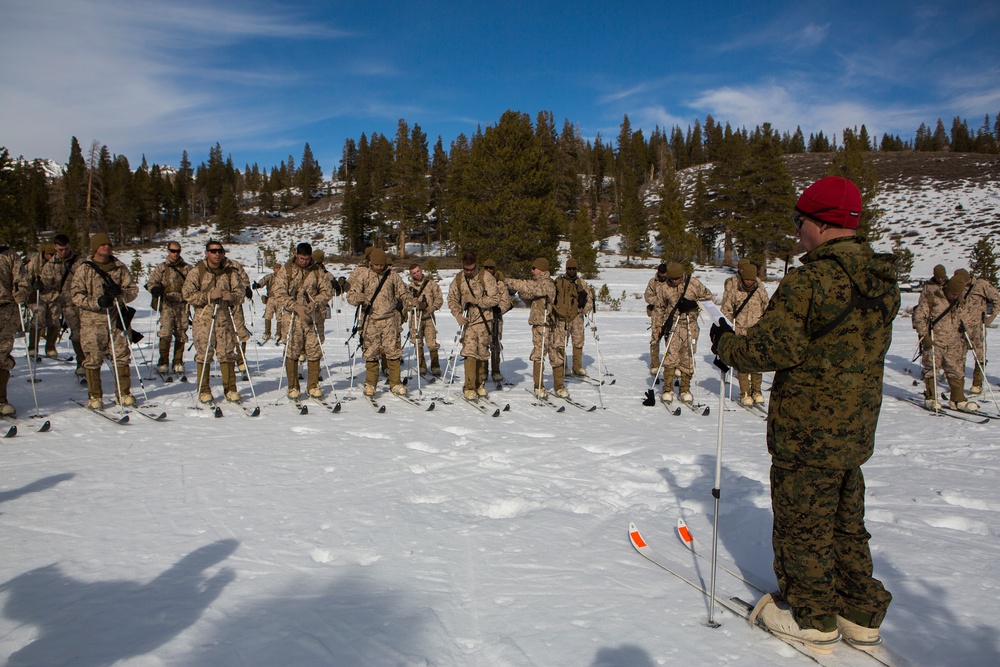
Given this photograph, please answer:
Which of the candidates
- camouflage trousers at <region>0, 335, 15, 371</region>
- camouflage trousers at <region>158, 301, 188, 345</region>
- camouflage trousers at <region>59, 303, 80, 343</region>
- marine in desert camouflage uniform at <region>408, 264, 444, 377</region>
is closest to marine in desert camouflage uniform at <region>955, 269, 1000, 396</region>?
marine in desert camouflage uniform at <region>408, 264, 444, 377</region>

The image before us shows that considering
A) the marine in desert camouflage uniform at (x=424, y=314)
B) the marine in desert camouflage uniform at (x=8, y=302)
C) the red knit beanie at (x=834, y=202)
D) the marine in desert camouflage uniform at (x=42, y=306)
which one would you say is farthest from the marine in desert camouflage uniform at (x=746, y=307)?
the marine in desert camouflage uniform at (x=42, y=306)

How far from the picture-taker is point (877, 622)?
9.81 ft

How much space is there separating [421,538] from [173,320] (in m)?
A: 8.58

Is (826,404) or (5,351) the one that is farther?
(5,351)

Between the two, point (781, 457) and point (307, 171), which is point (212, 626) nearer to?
point (781, 457)

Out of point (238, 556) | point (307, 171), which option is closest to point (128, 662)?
point (238, 556)

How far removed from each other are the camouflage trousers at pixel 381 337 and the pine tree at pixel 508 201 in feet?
73.9

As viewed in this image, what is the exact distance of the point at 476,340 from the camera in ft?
31.1

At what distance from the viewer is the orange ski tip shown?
429cm

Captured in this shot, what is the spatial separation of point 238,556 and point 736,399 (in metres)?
8.99

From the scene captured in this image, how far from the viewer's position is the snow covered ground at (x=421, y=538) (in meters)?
3.05

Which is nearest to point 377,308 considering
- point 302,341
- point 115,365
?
point 302,341

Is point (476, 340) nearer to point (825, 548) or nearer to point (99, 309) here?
point (99, 309)

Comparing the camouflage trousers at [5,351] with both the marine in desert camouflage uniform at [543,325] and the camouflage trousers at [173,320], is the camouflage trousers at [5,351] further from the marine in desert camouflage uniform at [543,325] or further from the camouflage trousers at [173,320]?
the marine in desert camouflage uniform at [543,325]
